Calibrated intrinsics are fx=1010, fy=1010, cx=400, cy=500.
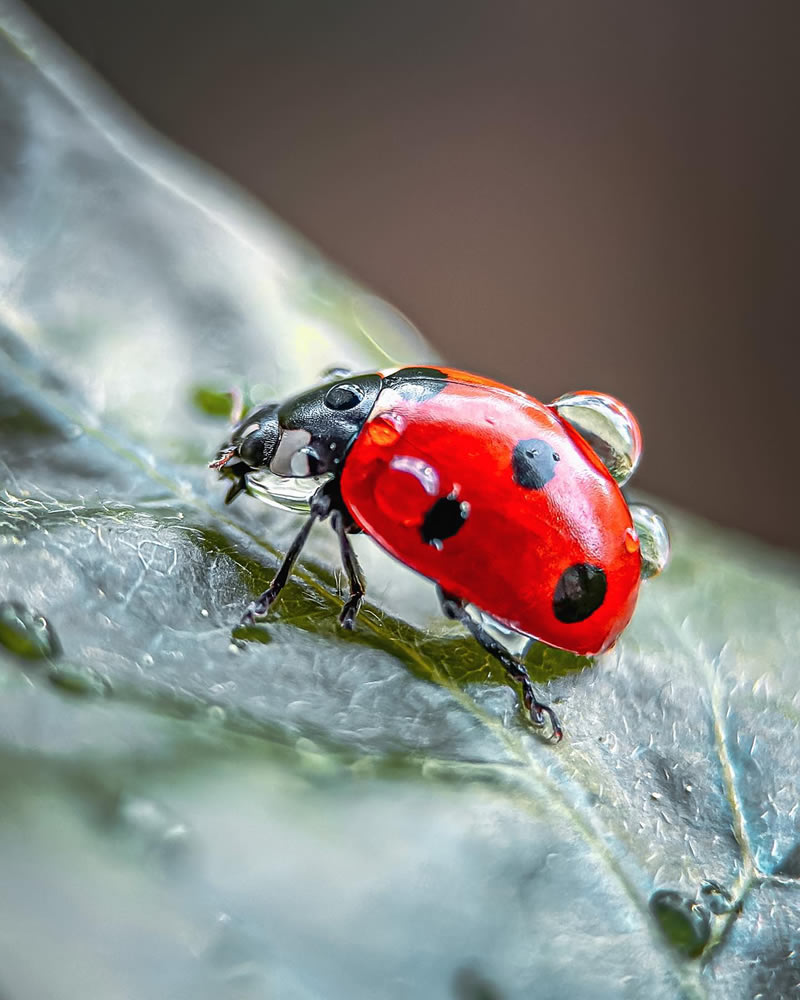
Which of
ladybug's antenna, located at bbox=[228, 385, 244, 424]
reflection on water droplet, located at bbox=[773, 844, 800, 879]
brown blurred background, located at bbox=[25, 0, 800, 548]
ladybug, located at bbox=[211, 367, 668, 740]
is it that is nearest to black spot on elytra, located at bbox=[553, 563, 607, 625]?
ladybug, located at bbox=[211, 367, 668, 740]

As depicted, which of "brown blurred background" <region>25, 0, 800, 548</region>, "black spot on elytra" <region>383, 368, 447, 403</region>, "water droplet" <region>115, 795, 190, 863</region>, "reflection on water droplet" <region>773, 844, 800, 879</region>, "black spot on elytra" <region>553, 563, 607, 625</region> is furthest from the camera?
"brown blurred background" <region>25, 0, 800, 548</region>

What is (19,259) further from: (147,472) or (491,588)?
(491,588)

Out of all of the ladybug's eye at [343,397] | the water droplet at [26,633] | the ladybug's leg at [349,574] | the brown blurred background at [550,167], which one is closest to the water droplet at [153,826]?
the water droplet at [26,633]

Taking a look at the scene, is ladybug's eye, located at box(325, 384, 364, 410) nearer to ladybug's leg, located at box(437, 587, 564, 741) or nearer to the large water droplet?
the large water droplet

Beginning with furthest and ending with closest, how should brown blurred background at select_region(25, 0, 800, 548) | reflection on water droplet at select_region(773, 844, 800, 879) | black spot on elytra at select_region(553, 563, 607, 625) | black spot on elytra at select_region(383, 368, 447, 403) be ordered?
brown blurred background at select_region(25, 0, 800, 548) → black spot on elytra at select_region(383, 368, 447, 403) → black spot on elytra at select_region(553, 563, 607, 625) → reflection on water droplet at select_region(773, 844, 800, 879)

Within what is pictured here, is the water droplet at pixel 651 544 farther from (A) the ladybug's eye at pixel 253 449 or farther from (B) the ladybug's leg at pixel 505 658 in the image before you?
(A) the ladybug's eye at pixel 253 449

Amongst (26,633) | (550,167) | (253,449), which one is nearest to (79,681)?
(26,633)

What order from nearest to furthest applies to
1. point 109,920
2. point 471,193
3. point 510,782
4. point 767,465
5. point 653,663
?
point 109,920 → point 510,782 → point 653,663 → point 767,465 → point 471,193

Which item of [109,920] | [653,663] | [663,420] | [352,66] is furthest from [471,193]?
[109,920]
